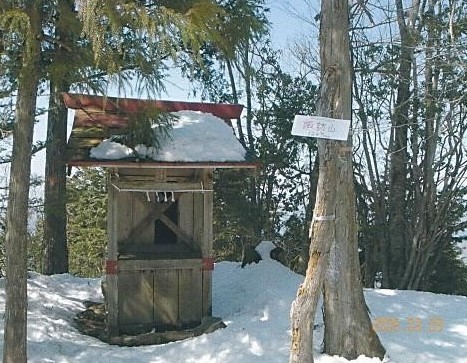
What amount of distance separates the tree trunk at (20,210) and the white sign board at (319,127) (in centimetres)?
275

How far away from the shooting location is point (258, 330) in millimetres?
6133

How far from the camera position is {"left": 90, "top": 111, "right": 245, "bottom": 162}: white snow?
263 inches

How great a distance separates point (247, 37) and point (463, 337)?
3841 mm

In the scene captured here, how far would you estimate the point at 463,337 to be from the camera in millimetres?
5484

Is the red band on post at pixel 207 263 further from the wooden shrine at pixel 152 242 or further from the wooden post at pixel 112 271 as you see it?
the wooden post at pixel 112 271

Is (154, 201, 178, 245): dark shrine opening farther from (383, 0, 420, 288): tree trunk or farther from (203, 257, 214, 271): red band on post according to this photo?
(383, 0, 420, 288): tree trunk

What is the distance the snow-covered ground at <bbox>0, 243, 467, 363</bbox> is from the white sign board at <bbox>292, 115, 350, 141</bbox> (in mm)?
2075

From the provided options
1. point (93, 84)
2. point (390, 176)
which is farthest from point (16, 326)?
point (390, 176)

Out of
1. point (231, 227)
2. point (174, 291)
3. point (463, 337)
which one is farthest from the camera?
point (231, 227)

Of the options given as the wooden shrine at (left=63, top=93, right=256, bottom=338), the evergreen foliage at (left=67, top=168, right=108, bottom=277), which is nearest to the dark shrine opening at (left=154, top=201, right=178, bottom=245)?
the wooden shrine at (left=63, top=93, right=256, bottom=338)

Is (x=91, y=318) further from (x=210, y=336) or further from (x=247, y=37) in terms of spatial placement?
(x=247, y=37)

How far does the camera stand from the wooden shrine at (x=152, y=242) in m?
7.00

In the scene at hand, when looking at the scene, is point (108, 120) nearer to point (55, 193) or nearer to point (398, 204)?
point (55, 193)

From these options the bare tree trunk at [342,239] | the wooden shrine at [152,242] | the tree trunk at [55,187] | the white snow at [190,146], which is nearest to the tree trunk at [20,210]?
the white snow at [190,146]
